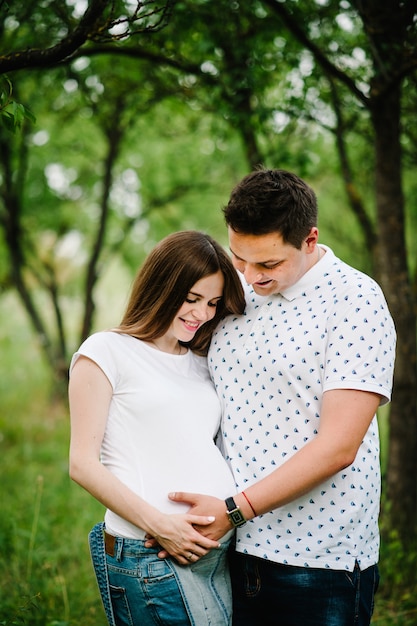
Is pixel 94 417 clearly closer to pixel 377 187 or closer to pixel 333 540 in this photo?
pixel 333 540

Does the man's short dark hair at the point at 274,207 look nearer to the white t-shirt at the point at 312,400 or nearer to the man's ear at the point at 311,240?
the man's ear at the point at 311,240

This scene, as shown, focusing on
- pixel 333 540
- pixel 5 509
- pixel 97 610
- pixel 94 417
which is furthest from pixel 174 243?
pixel 5 509

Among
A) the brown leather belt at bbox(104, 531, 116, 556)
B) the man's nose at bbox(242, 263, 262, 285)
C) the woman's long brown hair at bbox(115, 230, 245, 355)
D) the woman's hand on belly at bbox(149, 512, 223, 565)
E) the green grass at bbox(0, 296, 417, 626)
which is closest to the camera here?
the woman's hand on belly at bbox(149, 512, 223, 565)

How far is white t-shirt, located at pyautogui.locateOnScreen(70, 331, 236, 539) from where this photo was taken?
2.38 meters

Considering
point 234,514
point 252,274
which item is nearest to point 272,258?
point 252,274

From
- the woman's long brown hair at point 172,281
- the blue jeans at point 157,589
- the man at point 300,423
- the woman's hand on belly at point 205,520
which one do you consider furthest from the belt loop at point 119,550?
the woman's long brown hair at point 172,281

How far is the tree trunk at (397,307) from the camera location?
4121 mm

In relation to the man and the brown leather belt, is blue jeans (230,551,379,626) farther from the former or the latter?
the brown leather belt

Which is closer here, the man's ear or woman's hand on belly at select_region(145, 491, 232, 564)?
woman's hand on belly at select_region(145, 491, 232, 564)

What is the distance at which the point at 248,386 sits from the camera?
2.48 m

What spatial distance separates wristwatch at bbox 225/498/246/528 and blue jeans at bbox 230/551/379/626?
0.25 metres

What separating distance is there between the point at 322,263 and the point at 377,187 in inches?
79.6

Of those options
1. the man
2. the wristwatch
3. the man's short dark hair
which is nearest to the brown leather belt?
the man

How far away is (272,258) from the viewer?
7.99 feet
